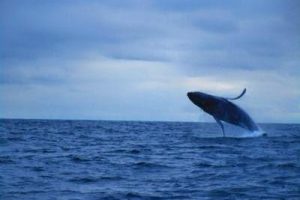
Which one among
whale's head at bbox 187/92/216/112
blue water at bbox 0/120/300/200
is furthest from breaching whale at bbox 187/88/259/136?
blue water at bbox 0/120/300/200

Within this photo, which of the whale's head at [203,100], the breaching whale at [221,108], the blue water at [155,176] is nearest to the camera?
the blue water at [155,176]

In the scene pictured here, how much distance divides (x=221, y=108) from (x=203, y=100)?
1.37 m

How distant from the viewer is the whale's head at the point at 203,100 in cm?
2425

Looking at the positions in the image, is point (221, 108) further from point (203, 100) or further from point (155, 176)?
point (155, 176)

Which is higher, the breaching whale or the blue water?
the breaching whale

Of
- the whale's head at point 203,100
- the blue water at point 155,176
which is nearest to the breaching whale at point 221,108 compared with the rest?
the whale's head at point 203,100

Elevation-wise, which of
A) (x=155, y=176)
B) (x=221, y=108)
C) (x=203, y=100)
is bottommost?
(x=155, y=176)

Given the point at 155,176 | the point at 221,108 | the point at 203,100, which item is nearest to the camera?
the point at 155,176

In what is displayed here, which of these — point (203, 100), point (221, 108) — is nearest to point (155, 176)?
point (203, 100)

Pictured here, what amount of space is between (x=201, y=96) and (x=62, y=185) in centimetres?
1177

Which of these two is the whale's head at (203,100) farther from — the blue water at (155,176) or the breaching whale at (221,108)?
the blue water at (155,176)

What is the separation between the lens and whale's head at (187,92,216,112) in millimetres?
24255

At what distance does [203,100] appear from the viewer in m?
24.4

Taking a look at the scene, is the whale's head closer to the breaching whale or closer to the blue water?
the breaching whale
